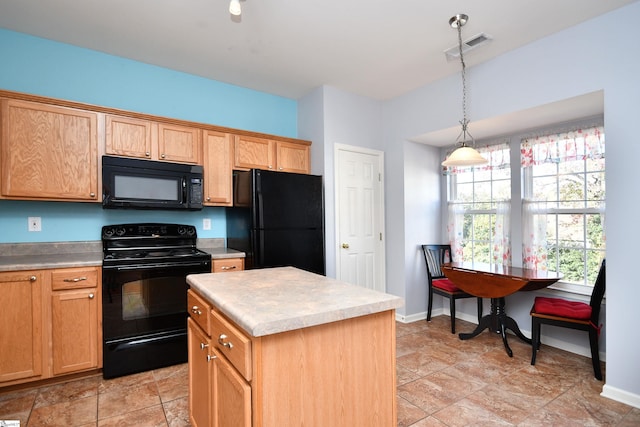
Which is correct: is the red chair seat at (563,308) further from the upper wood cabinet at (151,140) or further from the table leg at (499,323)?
the upper wood cabinet at (151,140)

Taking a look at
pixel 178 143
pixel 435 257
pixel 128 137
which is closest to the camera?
pixel 128 137

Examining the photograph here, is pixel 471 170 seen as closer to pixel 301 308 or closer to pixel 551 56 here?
pixel 551 56

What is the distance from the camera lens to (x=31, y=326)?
7.46ft

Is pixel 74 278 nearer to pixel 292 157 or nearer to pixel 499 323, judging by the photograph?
pixel 292 157

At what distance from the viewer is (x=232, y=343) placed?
45.6 inches

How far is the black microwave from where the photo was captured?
2.70 m

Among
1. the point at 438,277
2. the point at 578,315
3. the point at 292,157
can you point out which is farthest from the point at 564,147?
the point at 292,157

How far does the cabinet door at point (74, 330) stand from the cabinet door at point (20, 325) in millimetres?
88

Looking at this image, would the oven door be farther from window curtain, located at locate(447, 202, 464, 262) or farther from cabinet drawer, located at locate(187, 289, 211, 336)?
window curtain, located at locate(447, 202, 464, 262)

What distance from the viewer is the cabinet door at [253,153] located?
3.35 metres

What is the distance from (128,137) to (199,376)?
2.15 m

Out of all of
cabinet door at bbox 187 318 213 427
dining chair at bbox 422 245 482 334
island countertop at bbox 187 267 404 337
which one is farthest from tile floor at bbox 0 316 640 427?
island countertop at bbox 187 267 404 337

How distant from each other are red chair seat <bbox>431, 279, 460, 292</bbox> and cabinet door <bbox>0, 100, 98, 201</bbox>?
343cm

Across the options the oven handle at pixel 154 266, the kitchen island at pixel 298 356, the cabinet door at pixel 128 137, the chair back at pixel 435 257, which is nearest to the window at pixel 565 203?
the chair back at pixel 435 257
